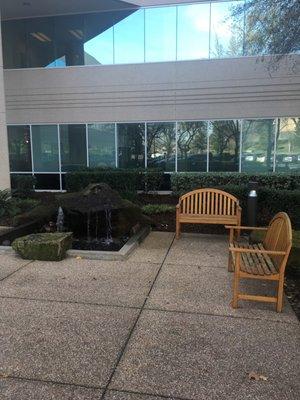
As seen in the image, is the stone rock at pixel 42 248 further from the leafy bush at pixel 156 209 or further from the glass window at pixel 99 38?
the glass window at pixel 99 38

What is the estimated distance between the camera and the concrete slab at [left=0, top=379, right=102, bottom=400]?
9.15ft

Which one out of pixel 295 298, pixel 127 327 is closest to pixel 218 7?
pixel 295 298

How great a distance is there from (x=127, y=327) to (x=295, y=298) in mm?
2145

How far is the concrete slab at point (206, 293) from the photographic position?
14.0ft

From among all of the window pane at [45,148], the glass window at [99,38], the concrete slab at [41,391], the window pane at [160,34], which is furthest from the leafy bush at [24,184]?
the concrete slab at [41,391]

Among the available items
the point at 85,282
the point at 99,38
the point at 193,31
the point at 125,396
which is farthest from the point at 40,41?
the point at 125,396

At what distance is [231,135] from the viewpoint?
43.8 feet

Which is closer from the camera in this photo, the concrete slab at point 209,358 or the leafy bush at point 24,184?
the concrete slab at point 209,358

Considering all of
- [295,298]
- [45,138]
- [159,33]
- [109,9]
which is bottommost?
[295,298]

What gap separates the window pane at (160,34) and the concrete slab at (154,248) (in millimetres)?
7691

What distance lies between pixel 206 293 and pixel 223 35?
421 inches

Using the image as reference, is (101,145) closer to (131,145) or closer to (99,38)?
(131,145)

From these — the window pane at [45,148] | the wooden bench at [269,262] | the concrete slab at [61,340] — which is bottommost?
the concrete slab at [61,340]

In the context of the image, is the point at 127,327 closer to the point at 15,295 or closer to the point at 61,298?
the point at 61,298
